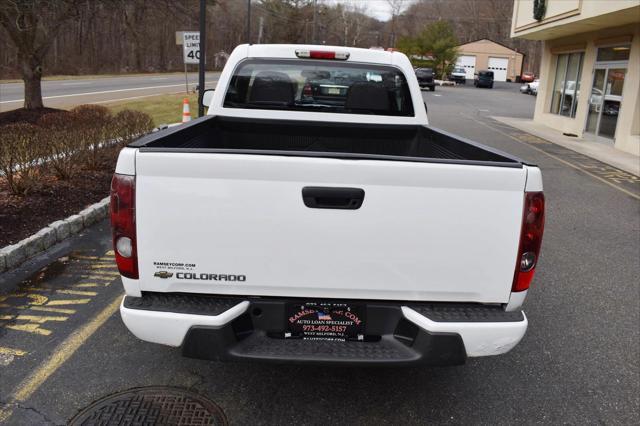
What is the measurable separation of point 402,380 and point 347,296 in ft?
3.63

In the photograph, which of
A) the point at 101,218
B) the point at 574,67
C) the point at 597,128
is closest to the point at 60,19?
the point at 101,218

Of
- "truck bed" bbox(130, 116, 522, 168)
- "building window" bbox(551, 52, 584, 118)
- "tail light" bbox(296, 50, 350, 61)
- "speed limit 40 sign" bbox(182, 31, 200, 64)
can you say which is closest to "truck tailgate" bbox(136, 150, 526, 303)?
"truck bed" bbox(130, 116, 522, 168)

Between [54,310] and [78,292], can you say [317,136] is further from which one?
[54,310]

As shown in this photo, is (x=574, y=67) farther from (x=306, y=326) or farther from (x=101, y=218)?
(x=306, y=326)

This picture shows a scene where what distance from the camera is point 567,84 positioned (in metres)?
19.9

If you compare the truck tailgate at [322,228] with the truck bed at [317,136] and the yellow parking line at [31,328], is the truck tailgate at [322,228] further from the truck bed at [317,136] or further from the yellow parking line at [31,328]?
the truck bed at [317,136]

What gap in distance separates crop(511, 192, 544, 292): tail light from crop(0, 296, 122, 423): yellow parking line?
2790mm

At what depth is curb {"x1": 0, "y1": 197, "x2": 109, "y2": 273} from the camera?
4797 mm

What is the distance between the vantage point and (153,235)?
8.13ft

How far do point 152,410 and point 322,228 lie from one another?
1.46 meters

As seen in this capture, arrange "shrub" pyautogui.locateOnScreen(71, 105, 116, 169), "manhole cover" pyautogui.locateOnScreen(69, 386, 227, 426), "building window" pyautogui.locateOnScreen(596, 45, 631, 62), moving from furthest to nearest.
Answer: "building window" pyautogui.locateOnScreen(596, 45, 631, 62), "shrub" pyautogui.locateOnScreen(71, 105, 116, 169), "manhole cover" pyautogui.locateOnScreen(69, 386, 227, 426)

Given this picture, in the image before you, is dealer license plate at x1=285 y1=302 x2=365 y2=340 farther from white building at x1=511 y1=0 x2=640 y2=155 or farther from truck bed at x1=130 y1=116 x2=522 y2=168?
white building at x1=511 y1=0 x2=640 y2=155

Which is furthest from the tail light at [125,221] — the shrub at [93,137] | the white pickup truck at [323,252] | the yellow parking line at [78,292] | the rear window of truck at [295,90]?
the shrub at [93,137]

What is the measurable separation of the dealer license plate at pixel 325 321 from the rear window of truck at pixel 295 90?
8.22 ft
